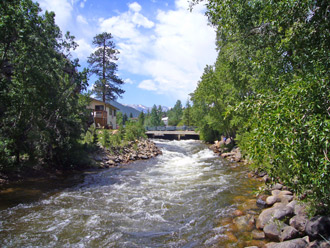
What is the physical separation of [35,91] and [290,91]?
11.1 m

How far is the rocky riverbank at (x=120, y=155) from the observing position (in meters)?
16.7

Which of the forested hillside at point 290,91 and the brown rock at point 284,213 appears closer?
the forested hillside at point 290,91

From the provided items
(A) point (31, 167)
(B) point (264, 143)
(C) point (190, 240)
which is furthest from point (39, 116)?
(B) point (264, 143)

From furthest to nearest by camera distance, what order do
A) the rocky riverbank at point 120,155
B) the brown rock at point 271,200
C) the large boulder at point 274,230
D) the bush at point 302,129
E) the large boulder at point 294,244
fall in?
the rocky riverbank at point 120,155 < the brown rock at point 271,200 < the large boulder at point 274,230 < the large boulder at point 294,244 < the bush at point 302,129

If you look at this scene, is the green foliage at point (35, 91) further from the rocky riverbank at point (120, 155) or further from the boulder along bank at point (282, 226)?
the boulder along bank at point (282, 226)

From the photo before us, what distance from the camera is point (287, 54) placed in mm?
6535

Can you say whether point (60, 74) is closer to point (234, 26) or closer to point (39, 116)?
point (39, 116)

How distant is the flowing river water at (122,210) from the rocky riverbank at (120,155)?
361 centimetres

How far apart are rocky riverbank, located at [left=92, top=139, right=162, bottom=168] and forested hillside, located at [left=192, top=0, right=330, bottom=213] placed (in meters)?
11.8

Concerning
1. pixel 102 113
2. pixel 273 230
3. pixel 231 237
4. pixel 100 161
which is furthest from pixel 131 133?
pixel 273 230

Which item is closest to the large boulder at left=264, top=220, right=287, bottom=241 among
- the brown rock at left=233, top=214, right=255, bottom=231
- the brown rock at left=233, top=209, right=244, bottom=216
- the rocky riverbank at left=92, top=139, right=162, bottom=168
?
the brown rock at left=233, top=214, right=255, bottom=231

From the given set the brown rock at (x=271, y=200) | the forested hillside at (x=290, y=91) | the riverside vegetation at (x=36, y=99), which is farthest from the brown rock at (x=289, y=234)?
the riverside vegetation at (x=36, y=99)

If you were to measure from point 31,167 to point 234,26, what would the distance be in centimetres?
1184

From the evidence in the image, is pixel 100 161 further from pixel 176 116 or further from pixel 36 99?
pixel 176 116
